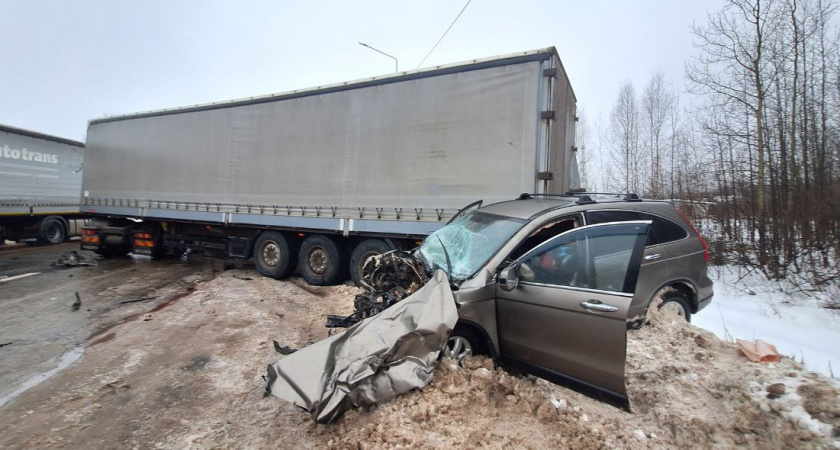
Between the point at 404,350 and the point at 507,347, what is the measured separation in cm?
99

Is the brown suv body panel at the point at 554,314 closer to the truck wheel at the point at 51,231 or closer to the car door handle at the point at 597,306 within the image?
the car door handle at the point at 597,306

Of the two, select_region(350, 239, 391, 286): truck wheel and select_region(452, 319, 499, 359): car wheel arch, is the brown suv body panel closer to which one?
select_region(452, 319, 499, 359): car wheel arch

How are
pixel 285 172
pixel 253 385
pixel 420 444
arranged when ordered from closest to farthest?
pixel 420 444
pixel 253 385
pixel 285 172

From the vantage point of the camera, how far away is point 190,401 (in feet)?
10.8

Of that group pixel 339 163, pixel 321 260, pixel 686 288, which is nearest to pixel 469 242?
pixel 686 288

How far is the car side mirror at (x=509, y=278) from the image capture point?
3027 mm

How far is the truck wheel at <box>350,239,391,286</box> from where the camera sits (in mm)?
6971

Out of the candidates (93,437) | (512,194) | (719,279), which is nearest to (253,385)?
(93,437)

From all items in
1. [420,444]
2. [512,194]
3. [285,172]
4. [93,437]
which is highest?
[285,172]

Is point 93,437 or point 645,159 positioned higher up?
point 645,159

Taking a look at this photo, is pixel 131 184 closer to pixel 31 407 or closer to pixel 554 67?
pixel 31 407

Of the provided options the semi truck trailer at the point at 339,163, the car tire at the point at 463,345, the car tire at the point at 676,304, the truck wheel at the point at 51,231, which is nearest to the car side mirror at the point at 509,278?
the car tire at the point at 463,345

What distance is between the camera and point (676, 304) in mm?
4184

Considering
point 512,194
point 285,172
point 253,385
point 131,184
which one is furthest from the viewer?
point 131,184
